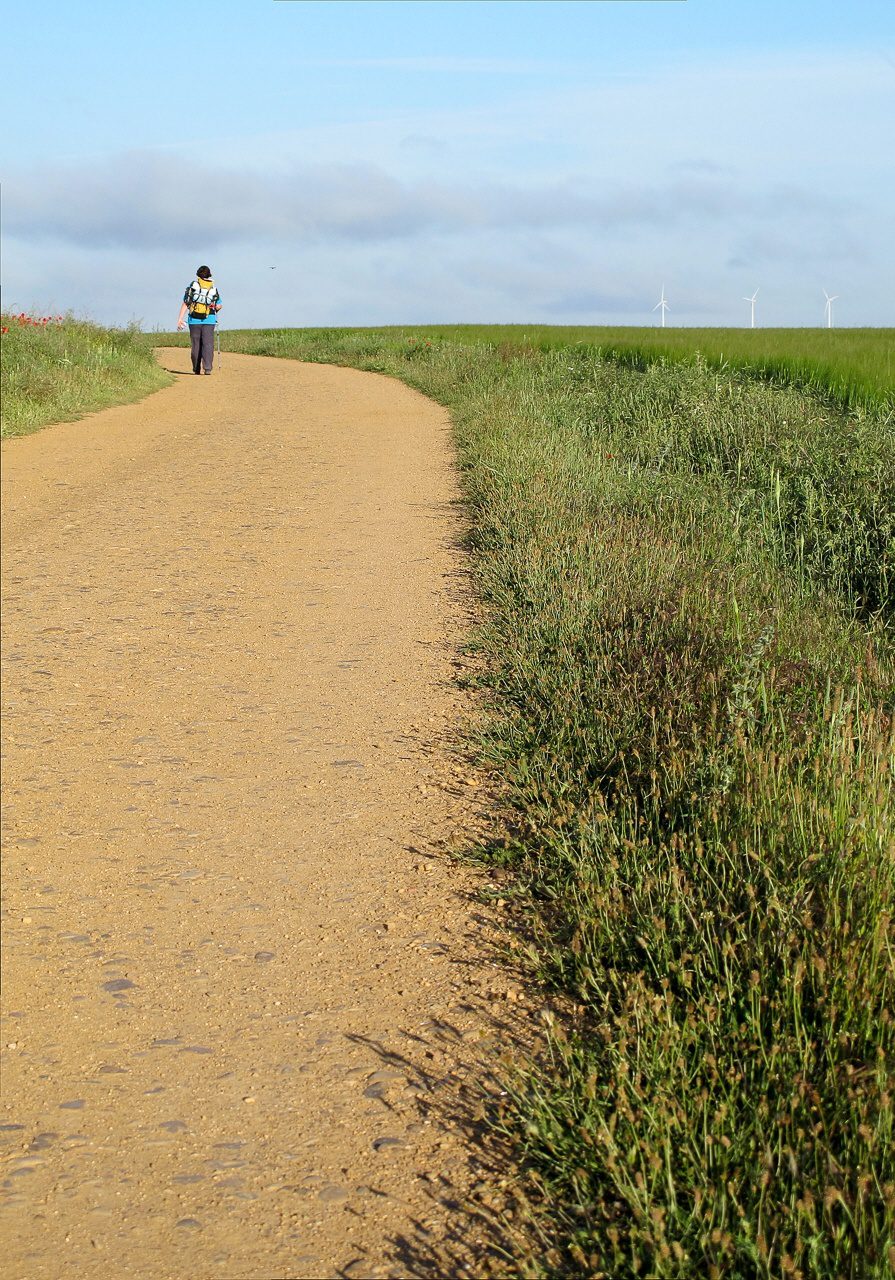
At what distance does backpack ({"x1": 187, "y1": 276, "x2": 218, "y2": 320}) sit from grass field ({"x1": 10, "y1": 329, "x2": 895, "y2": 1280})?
1377 centimetres

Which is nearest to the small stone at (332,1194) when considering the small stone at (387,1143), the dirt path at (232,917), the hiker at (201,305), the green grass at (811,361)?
the dirt path at (232,917)

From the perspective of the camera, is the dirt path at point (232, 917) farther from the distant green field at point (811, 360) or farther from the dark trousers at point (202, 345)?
the dark trousers at point (202, 345)

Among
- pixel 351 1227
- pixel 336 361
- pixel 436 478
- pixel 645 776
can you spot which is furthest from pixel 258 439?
pixel 336 361

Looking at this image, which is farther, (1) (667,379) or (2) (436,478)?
(1) (667,379)

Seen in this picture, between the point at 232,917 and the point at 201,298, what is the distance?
60.2 feet

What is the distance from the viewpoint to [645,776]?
4.44 metres

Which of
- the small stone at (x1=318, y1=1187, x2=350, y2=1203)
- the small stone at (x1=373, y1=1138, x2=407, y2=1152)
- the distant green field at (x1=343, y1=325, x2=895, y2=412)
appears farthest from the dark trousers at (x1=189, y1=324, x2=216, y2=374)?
the small stone at (x1=318, y1=1187, x2=350, y2=1203)

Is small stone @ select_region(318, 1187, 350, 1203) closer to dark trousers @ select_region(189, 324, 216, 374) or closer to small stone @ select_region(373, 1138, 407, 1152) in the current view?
small stone @ select_region(373, 1138, 407, 1152)

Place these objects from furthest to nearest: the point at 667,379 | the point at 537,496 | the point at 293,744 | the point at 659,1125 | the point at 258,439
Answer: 1. the point at 667,379
2. the point at 258,439
3. the point at 537,496
4. the point at 293,744
5. the point at 659,1125

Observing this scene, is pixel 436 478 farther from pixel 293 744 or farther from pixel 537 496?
pixel 293 744

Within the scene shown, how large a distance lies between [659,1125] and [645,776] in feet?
6.28

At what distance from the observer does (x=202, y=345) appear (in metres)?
21.6

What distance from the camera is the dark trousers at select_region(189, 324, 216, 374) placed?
21.3 metres

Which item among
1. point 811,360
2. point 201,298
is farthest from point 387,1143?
point 201,298
